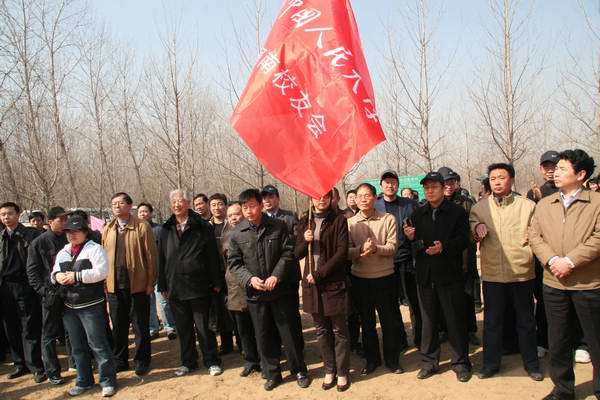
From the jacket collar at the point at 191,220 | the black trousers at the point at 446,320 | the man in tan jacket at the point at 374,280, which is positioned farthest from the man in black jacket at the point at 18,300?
the black trousers at the point at 446,320

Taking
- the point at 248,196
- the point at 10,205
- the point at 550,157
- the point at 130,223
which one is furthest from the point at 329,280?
the point at 10,205

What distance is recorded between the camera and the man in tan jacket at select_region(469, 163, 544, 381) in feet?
12.9

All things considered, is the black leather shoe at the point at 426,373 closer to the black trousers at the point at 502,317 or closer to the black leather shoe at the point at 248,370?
Answer: the black trousers at the point at 502,317

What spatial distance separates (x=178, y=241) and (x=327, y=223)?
5.72ft

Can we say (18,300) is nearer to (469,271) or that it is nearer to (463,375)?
(463,375)

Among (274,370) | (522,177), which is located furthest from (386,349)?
(522,177)

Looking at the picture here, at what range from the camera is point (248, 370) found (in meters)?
4.65

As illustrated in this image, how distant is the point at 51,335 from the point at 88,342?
0.54m

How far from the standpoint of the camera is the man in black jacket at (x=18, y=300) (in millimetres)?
4957

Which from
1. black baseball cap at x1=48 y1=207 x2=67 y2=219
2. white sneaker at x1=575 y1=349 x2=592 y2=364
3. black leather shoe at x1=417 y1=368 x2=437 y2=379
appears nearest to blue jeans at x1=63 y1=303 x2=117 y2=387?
black baseball cap at x1=48 y1=207 x2=67 y2=219

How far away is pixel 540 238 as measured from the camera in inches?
142

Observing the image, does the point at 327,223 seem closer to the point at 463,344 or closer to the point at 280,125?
the point at 280,125

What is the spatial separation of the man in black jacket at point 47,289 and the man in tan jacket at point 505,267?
441 cm

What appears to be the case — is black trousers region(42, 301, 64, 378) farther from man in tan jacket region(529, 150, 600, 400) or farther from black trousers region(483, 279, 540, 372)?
man in tan jacket region(529, 150, 600, 400)
